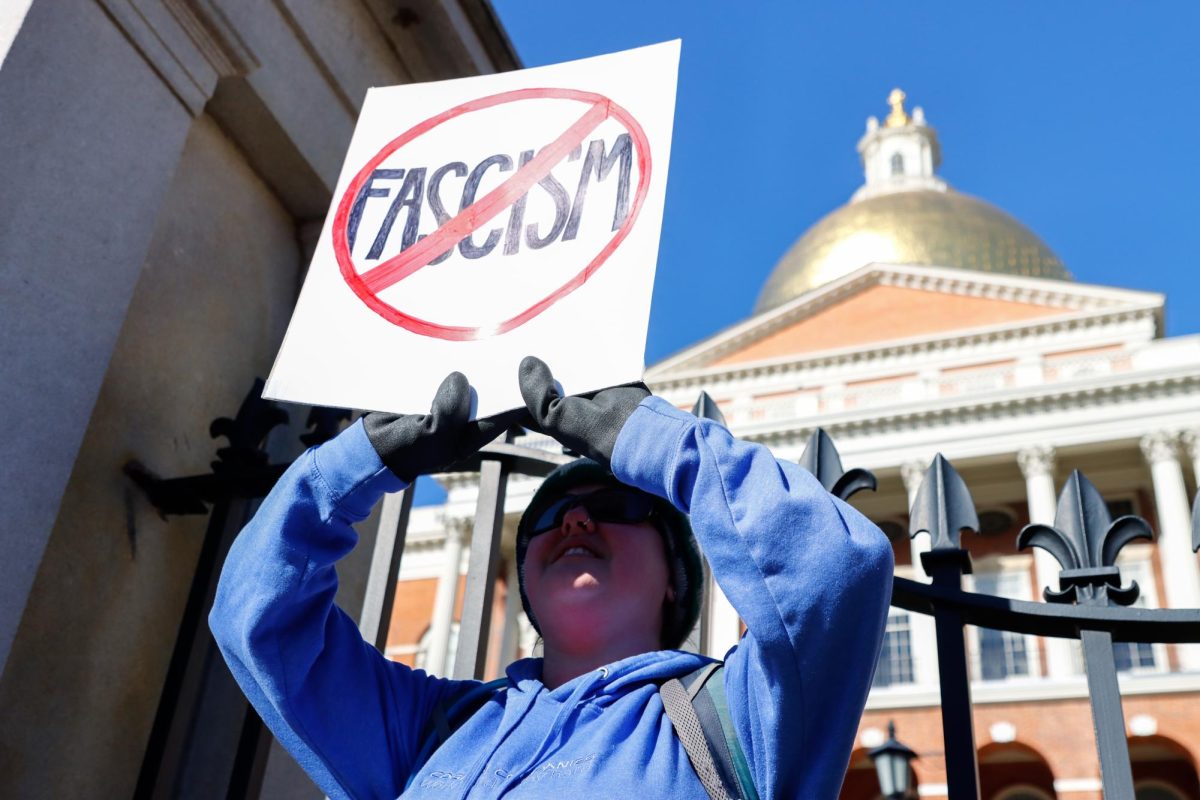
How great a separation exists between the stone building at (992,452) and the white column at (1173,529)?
5cm

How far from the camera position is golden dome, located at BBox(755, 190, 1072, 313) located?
3997 centimetres

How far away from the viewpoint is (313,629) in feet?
5.74

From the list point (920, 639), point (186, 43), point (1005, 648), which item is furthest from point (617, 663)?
point (1005, 648)

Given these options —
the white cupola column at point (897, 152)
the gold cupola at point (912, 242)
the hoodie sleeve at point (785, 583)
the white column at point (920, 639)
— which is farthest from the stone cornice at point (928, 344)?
the hoodie sleeve at point (785, 583)

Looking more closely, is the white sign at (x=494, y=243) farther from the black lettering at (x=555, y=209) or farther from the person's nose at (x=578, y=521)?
the person's nose at (x=578, y=521)

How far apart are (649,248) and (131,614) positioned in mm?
1457

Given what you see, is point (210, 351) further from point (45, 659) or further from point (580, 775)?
point (580, 775)

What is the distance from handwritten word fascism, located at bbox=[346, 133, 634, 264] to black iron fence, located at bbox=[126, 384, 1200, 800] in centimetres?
60

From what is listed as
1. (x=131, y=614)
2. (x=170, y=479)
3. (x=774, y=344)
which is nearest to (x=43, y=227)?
(x=170, y=479)

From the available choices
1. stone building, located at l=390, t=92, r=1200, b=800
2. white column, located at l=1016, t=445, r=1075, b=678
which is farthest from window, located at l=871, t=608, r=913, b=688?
white column, located at l=1016, t=445, r=1075, b=678

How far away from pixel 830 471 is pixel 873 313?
33.0 metres

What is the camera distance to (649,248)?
1.76m

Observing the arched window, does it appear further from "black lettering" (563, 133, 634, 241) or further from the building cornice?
"black lettering" (563, 133, 634, 241)

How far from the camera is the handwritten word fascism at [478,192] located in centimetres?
187
